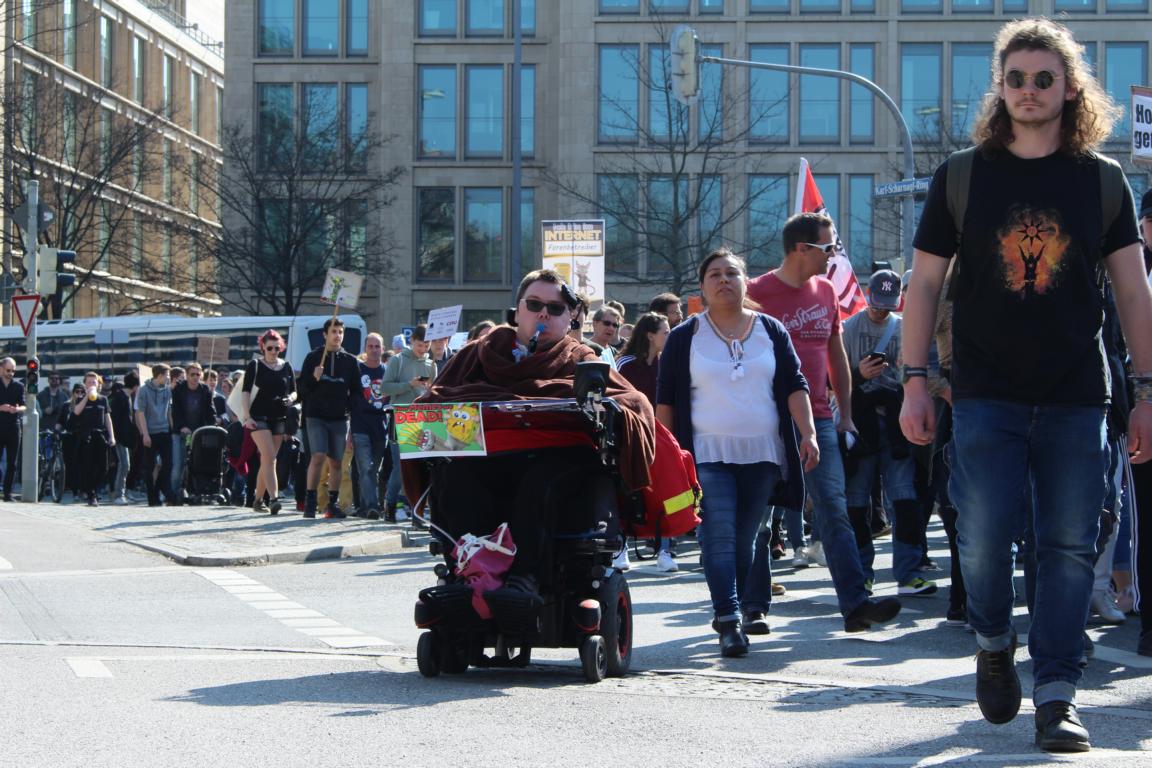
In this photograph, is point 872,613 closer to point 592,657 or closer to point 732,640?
point 732,640

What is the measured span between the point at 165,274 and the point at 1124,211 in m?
51.1

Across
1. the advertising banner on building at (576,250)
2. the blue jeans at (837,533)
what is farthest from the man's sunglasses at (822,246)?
the advertising banner on building at (576,250)

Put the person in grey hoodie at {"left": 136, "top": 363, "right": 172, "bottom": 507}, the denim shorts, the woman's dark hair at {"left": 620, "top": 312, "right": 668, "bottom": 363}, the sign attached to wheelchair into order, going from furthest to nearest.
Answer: the person in grey hoodie at {"left": 136, "top": 363, "right": 172, "bottom": 507} < the denim shorts < the woman's dark hair at {"left": 620, "top": 312, "right": 668, "bottom": 363} < the sign attached to wheelchair

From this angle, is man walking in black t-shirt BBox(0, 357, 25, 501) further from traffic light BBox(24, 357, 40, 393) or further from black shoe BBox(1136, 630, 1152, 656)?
black shoe BBox(1136, 630, 1152, 656)

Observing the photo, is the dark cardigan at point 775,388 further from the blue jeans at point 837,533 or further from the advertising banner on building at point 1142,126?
the advertising banner on building at point 1142,126

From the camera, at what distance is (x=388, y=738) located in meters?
5.96

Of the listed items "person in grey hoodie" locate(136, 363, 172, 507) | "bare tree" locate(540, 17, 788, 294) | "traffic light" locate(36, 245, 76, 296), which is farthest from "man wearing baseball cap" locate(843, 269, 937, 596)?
"bare tree" locate(540, 17, 788, 294)

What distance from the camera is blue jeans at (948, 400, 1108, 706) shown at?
563 centimetres

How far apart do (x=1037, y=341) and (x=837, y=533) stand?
3.41m

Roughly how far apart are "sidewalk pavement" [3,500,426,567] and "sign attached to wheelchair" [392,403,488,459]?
7.00 m

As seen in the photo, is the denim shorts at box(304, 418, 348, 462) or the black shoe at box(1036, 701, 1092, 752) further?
the denim shorts at box(304, 418, 348, 462)

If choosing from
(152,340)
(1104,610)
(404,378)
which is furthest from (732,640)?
(152,340)

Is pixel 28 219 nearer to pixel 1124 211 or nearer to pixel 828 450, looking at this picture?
pixel 828 450

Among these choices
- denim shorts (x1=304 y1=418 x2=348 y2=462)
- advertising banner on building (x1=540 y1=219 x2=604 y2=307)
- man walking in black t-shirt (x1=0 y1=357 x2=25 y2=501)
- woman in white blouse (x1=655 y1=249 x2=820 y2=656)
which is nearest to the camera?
woman in white blouse (x1=655 y1=249 x2=820 y2=656)
